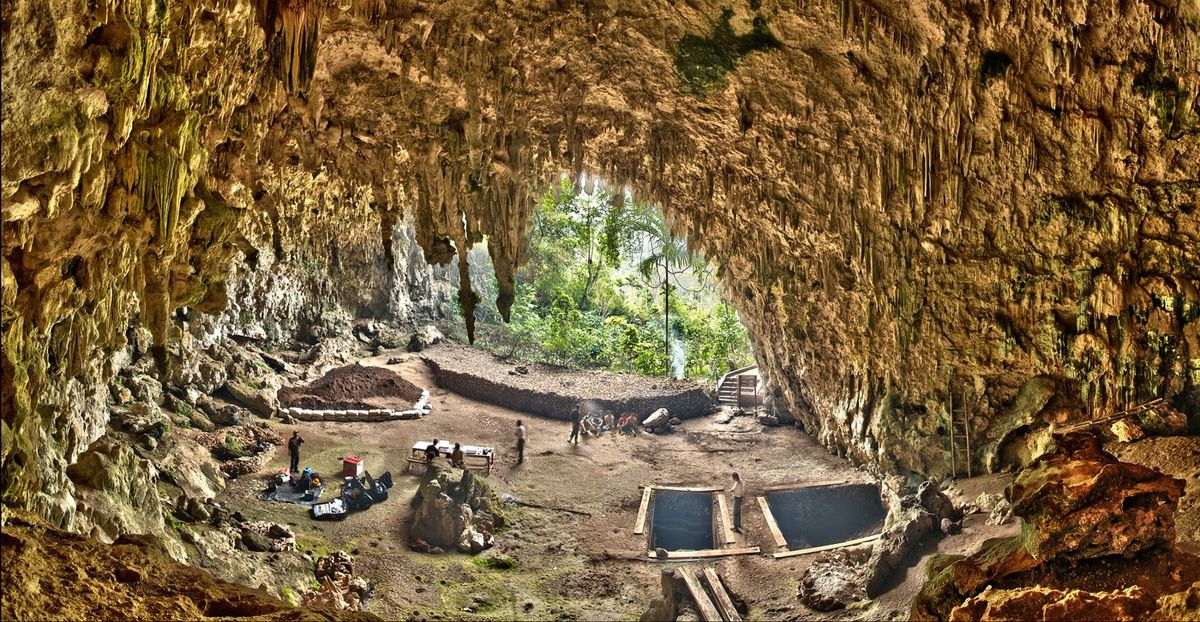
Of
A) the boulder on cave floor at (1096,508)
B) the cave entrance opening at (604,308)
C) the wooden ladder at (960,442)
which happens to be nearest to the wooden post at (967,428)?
the wooden ladder at (960,442)

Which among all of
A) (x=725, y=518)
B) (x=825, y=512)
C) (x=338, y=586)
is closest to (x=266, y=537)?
(x=338, y=586)

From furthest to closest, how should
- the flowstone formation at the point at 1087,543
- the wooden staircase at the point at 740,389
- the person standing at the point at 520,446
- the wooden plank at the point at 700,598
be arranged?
the wooden staircase at the point at 740,389
the person standing at the point at 520,446
the wooden plank at the point at 700,598
the flowstone formation at the point at 1087,543

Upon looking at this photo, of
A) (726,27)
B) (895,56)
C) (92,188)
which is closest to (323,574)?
(92,188)

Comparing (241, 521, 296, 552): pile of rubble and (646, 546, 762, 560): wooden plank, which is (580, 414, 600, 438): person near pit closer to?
(646, 546, 762, 560): wooden plank

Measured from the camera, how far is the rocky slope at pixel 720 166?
5.92 meters

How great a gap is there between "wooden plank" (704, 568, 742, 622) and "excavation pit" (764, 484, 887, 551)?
2.32 metres

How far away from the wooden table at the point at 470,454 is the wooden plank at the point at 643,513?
2.76 m

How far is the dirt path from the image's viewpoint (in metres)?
10.8

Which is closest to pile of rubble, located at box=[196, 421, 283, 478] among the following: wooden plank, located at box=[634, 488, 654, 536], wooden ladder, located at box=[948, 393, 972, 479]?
wooden plank, located at box=[634, 488, 654, 536]

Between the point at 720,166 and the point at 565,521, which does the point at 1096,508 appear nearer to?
the point at 720,166

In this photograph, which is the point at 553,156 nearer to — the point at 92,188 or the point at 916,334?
the point at 916,334

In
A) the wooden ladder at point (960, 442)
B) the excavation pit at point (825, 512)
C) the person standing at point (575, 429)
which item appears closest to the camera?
the wooden ladder at point (960, 442)

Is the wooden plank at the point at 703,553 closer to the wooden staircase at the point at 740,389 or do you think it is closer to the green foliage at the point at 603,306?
the wooden staircase at the point at 740,389

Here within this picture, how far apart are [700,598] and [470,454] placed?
592 centimetres
